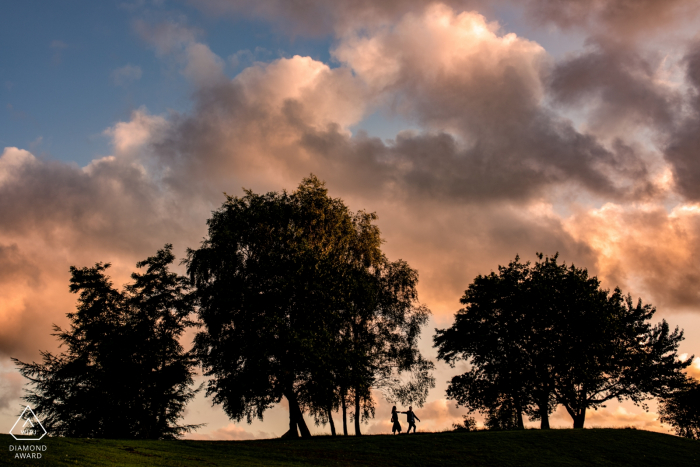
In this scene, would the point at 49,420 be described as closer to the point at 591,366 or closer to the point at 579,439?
the point at 579,439

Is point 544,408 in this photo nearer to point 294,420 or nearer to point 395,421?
point 395,421

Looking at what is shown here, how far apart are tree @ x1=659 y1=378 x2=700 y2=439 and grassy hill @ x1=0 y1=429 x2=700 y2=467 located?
45.1 metres

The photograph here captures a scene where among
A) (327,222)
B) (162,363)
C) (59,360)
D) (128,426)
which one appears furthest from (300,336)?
(59,360)

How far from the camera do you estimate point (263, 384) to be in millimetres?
38062

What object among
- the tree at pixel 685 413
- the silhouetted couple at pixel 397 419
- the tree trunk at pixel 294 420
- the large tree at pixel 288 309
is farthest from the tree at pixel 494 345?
the tree at pixel 685 413

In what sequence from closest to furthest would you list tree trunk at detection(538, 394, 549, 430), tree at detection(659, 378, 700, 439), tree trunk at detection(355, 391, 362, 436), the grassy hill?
1. the grassy hill
2. tree trunk at detection(355, 391, 362, 436)
3. tree trunk at detection(538, 394, 549, 430)
4. tree at detection(659, 378, 700, 439)

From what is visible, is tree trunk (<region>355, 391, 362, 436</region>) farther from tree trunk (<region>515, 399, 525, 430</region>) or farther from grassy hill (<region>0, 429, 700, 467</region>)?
tree trunk (<region>515, 399, 525, 430</region>)

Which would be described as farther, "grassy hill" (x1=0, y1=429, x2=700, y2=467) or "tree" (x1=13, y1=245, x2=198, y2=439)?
"tree" (x1=13, y1=245, x2=198, y2=439)

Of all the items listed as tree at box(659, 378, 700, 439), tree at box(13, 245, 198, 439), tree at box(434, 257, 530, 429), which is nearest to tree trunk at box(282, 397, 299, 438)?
tree at box(13, 245, 198, 439)

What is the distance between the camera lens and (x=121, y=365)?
43344 millimetres

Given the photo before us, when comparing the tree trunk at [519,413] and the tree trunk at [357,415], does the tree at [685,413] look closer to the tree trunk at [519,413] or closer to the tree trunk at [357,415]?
the tree trunk at [519,413]

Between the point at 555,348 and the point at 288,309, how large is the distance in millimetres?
28421

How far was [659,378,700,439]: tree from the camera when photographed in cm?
7369

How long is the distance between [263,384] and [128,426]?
14997mm
